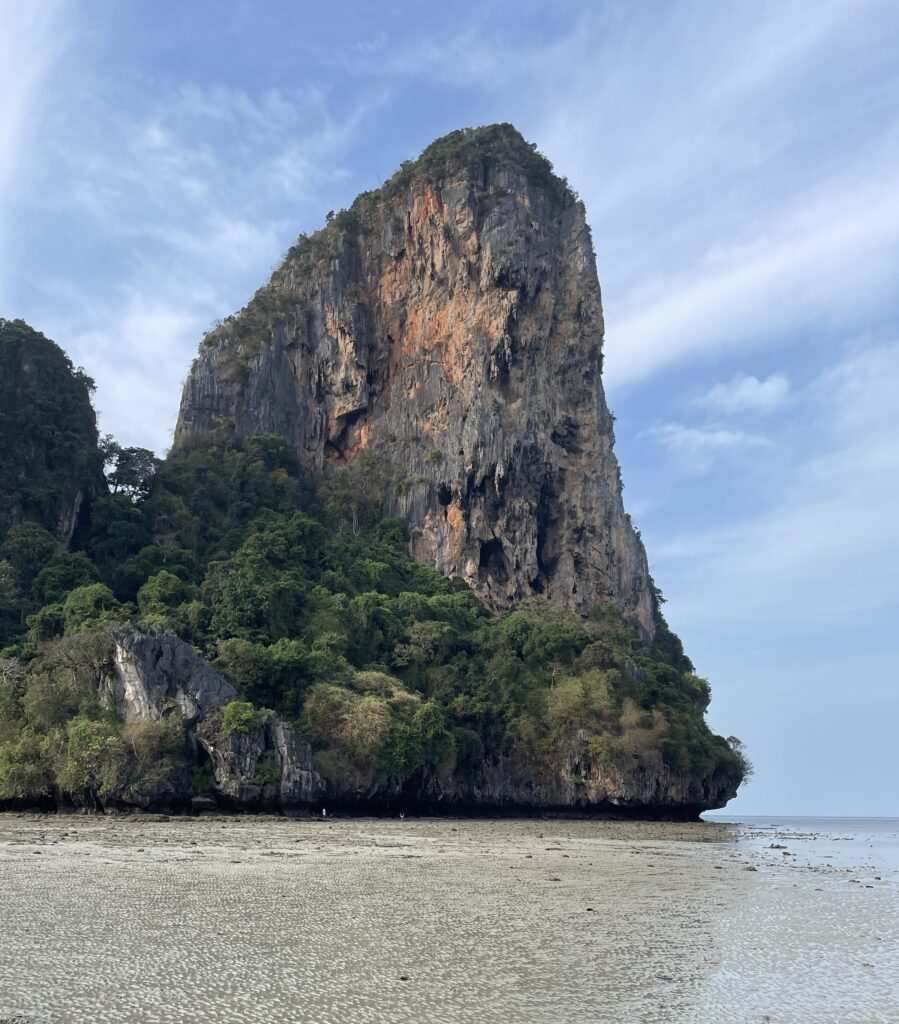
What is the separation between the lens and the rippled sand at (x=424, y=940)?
344 inches

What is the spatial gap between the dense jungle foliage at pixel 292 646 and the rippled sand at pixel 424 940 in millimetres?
19039

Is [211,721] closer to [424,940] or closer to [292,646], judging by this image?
[292,646]

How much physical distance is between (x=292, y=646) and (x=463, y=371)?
41.5 metres

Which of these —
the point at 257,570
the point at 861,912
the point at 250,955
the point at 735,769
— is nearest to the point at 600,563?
the point at 735,769

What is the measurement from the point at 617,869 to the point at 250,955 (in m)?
14.0

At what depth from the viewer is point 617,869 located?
2241 cm

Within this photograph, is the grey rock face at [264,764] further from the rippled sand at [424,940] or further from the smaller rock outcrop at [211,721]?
the rippled sand at [424,940]

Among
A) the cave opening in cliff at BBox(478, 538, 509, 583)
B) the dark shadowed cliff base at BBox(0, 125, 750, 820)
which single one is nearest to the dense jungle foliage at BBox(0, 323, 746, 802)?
the dark shadowed cliff base at BBox(0, 125, 750, 820)

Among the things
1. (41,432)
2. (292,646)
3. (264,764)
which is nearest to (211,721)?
(264,764)

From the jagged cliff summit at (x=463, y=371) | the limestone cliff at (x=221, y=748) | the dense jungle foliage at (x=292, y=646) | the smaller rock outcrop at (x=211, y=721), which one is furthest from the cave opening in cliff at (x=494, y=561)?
the smaller rock outcrop at (x=211, y=721)

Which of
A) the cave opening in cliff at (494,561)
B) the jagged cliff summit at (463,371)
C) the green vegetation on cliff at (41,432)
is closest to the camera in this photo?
the green vegetation on cliff at (41,432)

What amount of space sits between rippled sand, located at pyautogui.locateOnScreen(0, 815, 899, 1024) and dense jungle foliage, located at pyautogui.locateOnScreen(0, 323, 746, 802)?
62.5 ft

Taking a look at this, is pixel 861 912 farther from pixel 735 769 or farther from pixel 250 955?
pixel 735 769

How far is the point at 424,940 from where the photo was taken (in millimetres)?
11891
